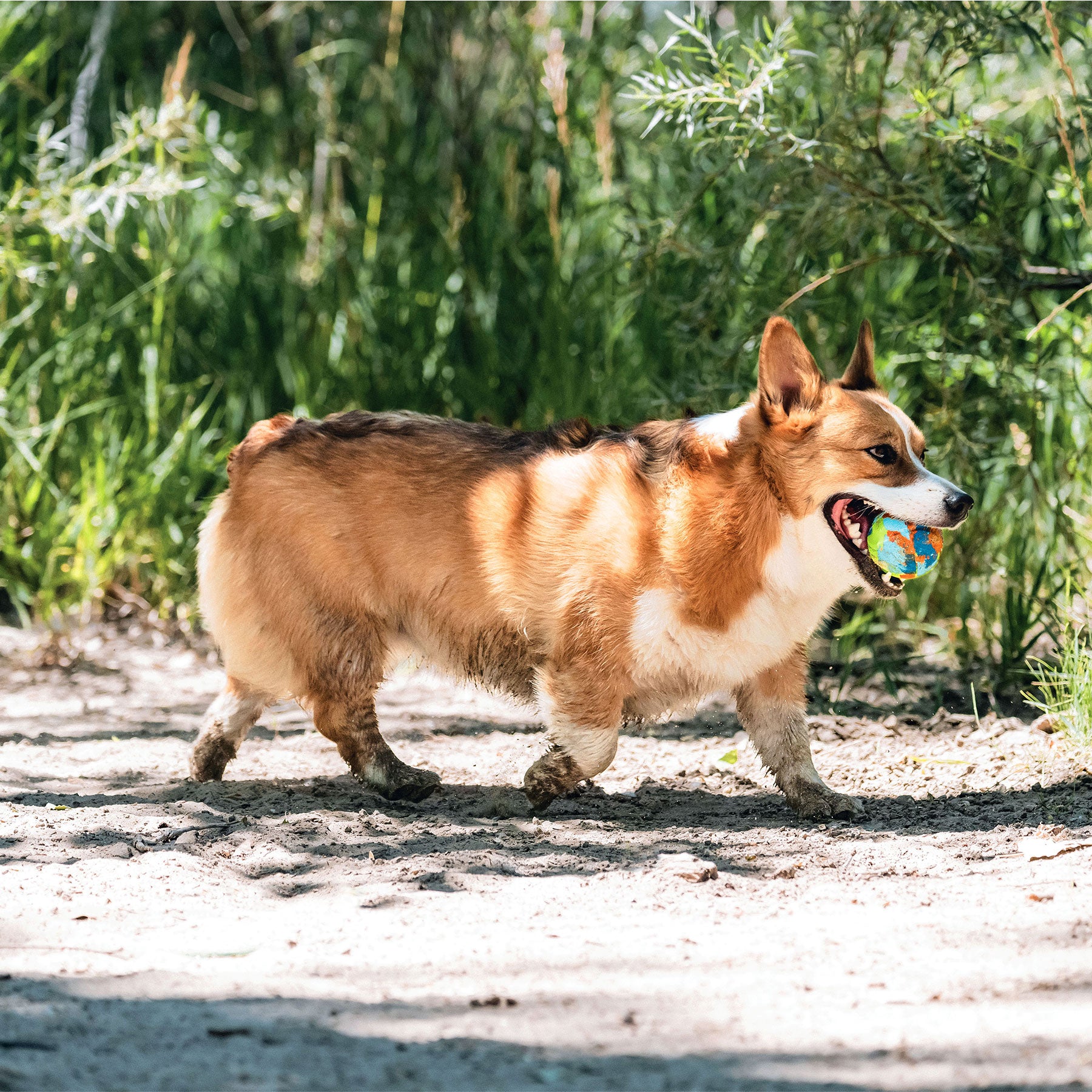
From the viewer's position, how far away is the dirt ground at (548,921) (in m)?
2.16

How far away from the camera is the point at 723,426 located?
3.75m

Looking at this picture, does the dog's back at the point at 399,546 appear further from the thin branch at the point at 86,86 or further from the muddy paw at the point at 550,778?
the thin branch at the point at 86,86

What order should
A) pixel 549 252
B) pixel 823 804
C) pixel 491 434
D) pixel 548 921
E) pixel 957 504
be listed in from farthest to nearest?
1. pixel 549 252
2. pixel 491 434
3. pixel 823 804
4. pixel 957 504
5. pixel 548 921

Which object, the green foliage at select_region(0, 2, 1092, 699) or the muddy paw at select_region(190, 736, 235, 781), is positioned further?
the green foliage at select_region(0, 2, 1092, 699)

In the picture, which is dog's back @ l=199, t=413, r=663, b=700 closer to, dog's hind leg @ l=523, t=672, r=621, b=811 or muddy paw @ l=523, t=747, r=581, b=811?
dog's hind leg @ l=523, t=672, r=621, b=811

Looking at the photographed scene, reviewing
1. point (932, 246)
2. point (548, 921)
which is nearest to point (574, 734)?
point (548, 921)

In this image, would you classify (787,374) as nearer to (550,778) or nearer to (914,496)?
(914,496)

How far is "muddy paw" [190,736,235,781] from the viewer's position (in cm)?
413

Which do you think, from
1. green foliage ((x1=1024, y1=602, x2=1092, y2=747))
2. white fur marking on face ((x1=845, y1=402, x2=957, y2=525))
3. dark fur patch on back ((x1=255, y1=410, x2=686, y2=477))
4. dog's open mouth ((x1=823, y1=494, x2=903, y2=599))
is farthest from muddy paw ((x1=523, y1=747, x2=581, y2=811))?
green foliage ((x1=1024, y1=602, x2=1092, y2=747))

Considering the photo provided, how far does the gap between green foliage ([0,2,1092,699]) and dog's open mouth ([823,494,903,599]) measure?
1201 mm

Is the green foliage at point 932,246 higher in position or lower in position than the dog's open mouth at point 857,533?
higher

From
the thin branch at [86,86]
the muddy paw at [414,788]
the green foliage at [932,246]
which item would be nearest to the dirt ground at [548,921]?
the muddy paw at [414,788]

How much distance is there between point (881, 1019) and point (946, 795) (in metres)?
1.73

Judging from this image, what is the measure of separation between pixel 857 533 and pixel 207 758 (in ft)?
6.64
